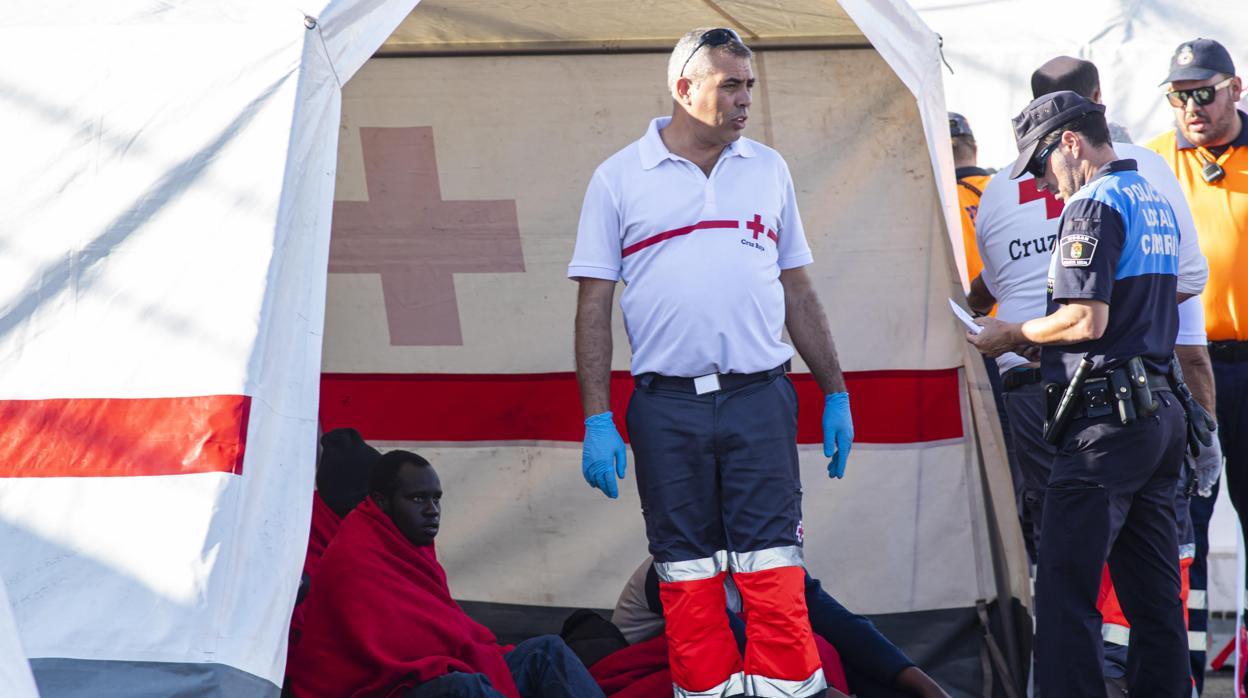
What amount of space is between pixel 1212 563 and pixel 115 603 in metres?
3.60

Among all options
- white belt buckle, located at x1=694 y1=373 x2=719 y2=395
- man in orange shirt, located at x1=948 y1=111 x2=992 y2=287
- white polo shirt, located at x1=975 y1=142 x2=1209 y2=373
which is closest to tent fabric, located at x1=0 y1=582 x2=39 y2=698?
white belt buckle, located at x1=694 y1=373 x2=719 y2=395

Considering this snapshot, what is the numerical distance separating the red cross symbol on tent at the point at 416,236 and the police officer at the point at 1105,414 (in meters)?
1.85

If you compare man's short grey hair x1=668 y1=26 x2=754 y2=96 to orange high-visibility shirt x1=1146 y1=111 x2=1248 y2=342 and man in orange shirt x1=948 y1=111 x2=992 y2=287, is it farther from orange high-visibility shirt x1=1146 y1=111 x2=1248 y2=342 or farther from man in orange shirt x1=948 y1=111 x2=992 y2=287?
orange high-visibility shirt x1=1146 y1=111 x2=1248 y2=342

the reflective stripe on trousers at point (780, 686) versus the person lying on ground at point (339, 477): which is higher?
the person lying on ground at point (339, 477)

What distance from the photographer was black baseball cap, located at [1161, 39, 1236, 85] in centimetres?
406

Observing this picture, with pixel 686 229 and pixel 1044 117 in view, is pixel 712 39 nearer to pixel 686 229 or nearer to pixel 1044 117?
pixel 686 229

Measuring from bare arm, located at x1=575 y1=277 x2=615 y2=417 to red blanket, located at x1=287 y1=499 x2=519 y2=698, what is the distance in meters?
0.54

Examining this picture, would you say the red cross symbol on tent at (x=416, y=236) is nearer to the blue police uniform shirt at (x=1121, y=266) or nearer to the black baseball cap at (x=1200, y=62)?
the blue police uniform shirt at (x=1121, y=266)

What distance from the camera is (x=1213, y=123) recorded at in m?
4.13

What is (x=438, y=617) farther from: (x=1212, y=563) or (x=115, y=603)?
(x=1212, y=563)

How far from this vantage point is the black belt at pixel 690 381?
3.09 meters

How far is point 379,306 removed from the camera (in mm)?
4590

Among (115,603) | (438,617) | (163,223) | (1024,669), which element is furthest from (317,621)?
(1024,669)

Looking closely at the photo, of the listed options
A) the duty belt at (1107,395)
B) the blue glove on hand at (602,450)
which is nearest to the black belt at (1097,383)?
the duty belt at (1107,395)
